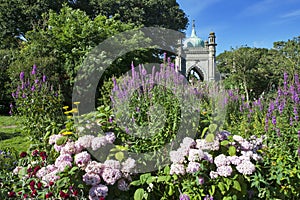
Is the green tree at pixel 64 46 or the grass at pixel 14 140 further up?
the green tree at pixel 64 46

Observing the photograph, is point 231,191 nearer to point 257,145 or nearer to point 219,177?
point 219,177

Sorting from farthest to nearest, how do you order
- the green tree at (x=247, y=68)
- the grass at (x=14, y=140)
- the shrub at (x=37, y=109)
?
the green tree at (x=247, y=68), the grass at (x=14, y=140), the shrub at (x=37, y=109)

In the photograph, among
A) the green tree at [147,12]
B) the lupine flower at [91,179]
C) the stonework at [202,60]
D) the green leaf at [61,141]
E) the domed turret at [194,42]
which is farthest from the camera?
the domed turret at [194,42]

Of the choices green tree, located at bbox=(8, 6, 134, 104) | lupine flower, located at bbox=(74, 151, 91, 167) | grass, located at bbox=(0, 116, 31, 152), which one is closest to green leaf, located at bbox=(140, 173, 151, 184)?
lupine flower, located at bbox=(74, 151, 91, 167)

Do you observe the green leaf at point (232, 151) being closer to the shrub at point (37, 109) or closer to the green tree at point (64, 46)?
the shrub at point (37, 109)

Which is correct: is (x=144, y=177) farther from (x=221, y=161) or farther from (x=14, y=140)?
(x=14, y=140)

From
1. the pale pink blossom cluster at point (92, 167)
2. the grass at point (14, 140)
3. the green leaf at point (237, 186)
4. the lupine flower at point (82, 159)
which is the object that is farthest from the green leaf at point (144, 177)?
the grass at point (14, 140)

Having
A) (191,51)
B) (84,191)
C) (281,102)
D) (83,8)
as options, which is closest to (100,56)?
(281,102)

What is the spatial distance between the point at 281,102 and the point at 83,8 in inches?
780

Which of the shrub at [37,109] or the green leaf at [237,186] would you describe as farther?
the shrub at [37,109]

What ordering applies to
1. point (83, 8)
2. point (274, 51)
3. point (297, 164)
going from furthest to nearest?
point (274, 51)
point (83, 8)
point (297, 164)

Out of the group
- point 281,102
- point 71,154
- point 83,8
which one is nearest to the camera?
point 71,154

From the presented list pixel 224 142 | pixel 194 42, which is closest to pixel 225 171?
pixel 224 142

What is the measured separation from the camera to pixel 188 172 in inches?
99.0
